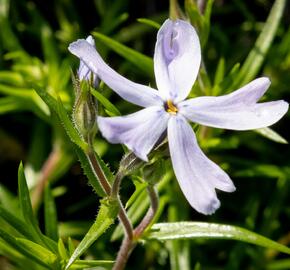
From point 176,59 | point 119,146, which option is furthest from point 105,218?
point 119,146

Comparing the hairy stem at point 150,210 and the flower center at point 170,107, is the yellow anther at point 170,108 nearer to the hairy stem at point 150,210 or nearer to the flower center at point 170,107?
the flower center at point 170,107

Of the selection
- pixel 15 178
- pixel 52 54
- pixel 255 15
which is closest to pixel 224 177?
pixel 52 54

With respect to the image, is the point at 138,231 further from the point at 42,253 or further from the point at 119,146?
the point at 119,146

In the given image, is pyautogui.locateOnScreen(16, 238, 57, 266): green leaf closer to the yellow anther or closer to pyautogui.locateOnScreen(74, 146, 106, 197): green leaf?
pyautogui.locateOnScreen(74, 146, 106, 197): green leaf

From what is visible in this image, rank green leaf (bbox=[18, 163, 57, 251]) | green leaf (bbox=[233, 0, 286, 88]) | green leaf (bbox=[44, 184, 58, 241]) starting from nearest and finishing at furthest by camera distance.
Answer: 1. green leaf (bbox=[18, 163, 57, 251])
2. green leaf (bbox=[44, 184, 58, 241])
3. green leaf (bbox=[233, 0, 286, 88])

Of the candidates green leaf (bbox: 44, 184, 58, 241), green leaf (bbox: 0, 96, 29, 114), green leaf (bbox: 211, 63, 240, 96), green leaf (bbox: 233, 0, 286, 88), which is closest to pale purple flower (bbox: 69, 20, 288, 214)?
green leaf (bbox: 44, 184, 58, 241)

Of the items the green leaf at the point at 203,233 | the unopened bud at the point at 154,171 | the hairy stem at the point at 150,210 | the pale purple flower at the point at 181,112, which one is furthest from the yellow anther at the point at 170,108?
the green leaf at the point at 203,233

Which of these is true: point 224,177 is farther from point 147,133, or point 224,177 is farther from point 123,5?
point 123,5
